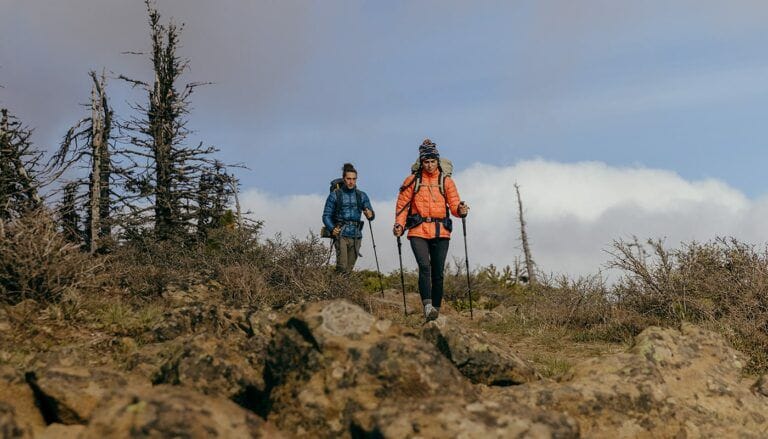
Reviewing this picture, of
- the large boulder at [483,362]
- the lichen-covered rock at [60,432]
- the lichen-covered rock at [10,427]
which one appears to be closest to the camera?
the lichen-covered rock at [10,427]

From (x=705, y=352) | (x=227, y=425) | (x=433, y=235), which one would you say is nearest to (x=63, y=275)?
(x=433, y=235)

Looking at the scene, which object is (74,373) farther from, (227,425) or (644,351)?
(644,351)

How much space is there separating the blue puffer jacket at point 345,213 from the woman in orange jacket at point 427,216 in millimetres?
2721

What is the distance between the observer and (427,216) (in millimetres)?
9359

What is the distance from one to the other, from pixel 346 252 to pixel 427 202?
340 centimetres

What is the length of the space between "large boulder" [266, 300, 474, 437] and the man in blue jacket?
24.9 ft

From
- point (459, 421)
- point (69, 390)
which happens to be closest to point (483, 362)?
point (459, 421)

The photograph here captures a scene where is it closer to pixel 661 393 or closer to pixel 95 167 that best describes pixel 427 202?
pixel 661 393

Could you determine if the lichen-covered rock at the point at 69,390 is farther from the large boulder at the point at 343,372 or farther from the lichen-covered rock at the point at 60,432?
the large boulder at the point at 343,372

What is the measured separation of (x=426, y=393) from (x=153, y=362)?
2.99 metres

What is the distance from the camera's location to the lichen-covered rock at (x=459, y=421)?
355 centimetres

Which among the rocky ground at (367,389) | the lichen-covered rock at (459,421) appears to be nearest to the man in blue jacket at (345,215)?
the rocky ground at (367,389)

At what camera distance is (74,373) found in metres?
4.49

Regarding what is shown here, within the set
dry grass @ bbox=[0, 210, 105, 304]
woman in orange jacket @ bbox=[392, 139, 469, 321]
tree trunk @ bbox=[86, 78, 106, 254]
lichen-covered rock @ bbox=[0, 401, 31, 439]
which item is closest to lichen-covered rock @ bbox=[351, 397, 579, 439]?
lichen-covered rock @ bbox=[0, 401, 31, 439]
